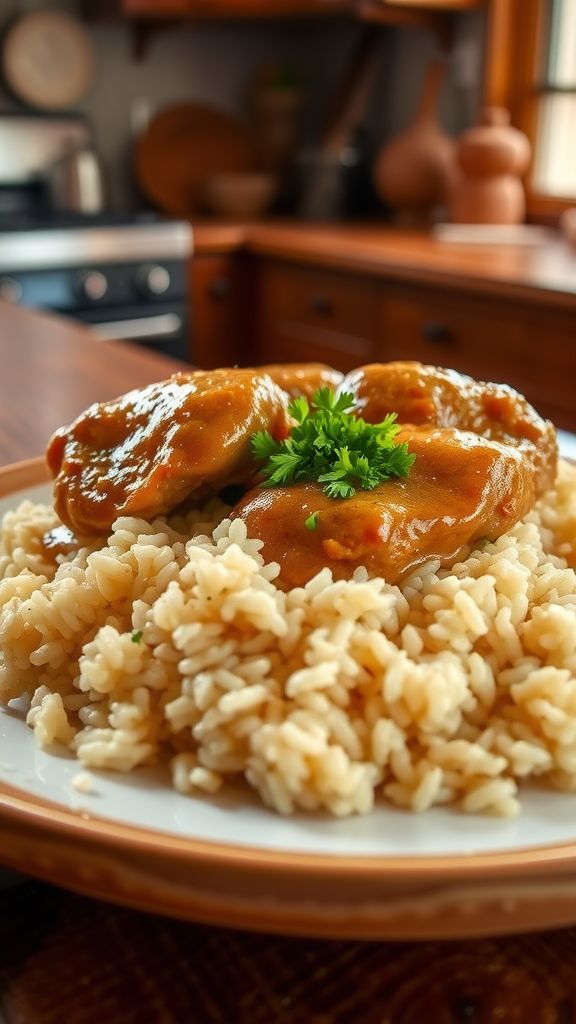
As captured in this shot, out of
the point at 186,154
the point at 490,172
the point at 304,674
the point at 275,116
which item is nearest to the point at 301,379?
the point at 304,674

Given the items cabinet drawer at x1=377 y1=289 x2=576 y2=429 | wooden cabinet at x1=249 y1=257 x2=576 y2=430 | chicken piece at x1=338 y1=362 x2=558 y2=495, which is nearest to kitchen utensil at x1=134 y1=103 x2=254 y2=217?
wooden cabinet at x1=249 y1=257 x2=576 y2=430

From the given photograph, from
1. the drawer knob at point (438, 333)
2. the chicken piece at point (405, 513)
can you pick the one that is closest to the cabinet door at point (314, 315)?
the drawer knob at point (438, 333)

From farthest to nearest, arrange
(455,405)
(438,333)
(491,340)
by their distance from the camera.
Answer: (438,333) < (491,340) < (455,405)

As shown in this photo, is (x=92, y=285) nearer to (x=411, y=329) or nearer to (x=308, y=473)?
(x=411, y=329)

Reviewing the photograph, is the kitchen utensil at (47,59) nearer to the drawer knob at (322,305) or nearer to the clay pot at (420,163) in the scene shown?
the clay pot at (420,163)

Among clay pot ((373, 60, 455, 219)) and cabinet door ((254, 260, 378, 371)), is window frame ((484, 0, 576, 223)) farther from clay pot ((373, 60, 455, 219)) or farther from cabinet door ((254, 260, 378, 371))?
cabinet door ((254, 260, 378, 371))

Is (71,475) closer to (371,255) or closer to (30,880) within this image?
(30,880)

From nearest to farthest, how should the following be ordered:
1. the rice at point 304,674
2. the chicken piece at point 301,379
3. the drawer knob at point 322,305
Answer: the rice at point 304,674 → the chicken piece at point 301,379 → the drawer knob at point 322,305
